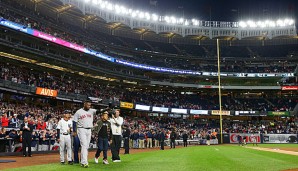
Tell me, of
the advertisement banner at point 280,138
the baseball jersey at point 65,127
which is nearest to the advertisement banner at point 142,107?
the advertisement banner at point 280,138

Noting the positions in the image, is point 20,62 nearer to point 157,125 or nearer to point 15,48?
point 15,48

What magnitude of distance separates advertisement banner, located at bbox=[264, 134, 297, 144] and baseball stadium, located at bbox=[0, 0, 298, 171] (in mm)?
139

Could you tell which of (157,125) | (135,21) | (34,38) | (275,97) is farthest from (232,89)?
(34,38)

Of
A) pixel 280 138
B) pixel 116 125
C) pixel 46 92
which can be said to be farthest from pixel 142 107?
pixel 116 125

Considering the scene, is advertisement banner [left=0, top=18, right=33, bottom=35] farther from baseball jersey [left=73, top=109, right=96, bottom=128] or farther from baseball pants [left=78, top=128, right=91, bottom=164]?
baseball pants [left=78, top=128, right=91, bottom=164]

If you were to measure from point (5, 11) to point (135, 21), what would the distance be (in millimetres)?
28802

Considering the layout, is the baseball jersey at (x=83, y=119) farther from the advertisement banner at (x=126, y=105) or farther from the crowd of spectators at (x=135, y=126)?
the advertisement banner at (x=126, y=105)

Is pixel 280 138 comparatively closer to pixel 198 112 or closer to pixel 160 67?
pixel 198 112

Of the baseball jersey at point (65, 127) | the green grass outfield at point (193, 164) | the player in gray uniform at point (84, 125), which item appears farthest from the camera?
the baseball jersey at point (65, 127)

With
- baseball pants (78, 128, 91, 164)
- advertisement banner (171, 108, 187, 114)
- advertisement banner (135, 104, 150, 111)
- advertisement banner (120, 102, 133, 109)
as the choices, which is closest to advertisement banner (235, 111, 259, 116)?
advertisement banner (171, 108, 187, 114)

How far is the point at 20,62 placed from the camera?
40.2m

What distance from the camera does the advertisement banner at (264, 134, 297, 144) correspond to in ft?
154

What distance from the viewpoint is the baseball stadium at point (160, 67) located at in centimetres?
3934

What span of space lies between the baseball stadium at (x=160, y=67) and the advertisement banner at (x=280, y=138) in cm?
14
